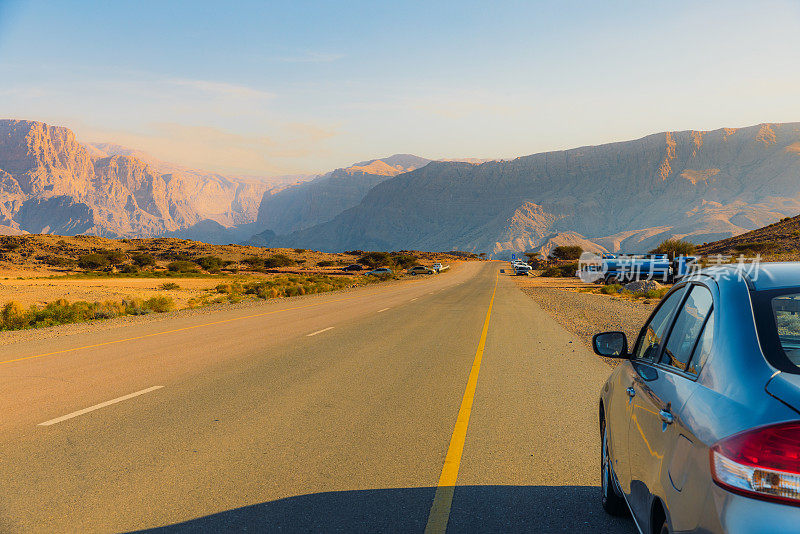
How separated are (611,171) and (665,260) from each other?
137 meters

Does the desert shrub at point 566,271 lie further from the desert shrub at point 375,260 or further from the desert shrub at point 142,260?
the desert shrub at point 142,260

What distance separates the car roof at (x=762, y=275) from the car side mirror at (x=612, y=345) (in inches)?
37.8

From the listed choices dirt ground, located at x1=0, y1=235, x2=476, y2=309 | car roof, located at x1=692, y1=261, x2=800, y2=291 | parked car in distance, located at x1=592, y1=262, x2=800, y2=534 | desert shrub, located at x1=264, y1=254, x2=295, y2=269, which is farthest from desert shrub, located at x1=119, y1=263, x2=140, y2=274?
car roof, located at x1=692, y1=261, x2=800, y2=291

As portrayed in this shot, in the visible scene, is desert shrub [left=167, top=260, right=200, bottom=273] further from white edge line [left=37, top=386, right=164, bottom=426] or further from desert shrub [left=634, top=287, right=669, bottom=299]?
white edge line [left=37, top=386, right=164, bottom=426]

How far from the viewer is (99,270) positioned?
70000 mm

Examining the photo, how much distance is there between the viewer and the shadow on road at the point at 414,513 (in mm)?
3805

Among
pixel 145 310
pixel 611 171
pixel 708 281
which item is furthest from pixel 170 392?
pixel 611 171

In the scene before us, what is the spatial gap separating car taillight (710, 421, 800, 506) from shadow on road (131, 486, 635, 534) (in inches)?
87.5

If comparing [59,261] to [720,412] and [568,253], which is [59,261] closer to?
[568,253]

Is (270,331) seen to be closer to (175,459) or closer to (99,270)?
(175,459)

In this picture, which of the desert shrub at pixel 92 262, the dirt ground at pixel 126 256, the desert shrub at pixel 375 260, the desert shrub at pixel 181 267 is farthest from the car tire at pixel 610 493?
the desert shrub at pixel 375 260

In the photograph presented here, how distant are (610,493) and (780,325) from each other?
1.84 meters

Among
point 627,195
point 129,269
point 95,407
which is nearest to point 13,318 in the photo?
point 95,407

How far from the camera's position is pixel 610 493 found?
3986 millimetres
